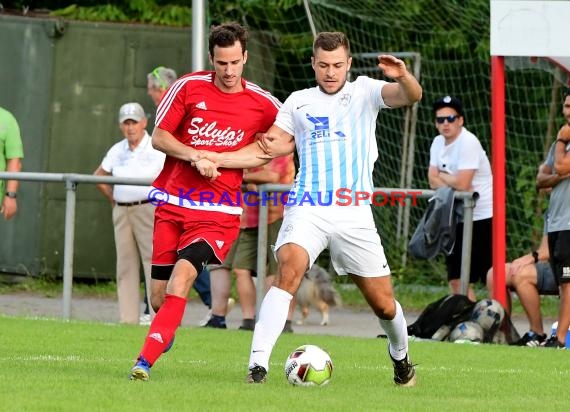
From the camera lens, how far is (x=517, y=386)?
29.3ft

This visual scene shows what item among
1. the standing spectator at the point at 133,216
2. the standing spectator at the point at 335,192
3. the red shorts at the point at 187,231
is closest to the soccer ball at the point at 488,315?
the standing spectator at the point at 133,216

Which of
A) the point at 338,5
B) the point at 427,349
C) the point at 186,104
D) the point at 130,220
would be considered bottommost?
the point at 427,349

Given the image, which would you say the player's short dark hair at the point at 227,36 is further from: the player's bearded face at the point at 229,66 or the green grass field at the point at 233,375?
the green grass field at the point at 233,375

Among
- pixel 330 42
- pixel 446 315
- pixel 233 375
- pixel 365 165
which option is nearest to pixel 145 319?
pixel 446 315

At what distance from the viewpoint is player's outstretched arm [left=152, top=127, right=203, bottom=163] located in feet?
29.5

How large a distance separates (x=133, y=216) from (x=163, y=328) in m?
5.10

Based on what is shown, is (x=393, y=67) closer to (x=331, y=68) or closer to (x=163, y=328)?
(x=331, y=68)

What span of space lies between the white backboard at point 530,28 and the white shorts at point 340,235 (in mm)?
5045

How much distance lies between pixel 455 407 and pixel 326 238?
4.52ft

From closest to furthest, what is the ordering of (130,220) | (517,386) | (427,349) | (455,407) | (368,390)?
(455,407) → (368,390) → (517,386) → (427,349) → (130,220)

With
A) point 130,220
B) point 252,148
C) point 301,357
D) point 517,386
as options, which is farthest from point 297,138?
point 130,220

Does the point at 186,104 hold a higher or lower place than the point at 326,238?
higher

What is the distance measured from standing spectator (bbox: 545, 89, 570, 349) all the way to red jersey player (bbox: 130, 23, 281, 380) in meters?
3.94

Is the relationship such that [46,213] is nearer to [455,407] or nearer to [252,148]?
[252,148]
